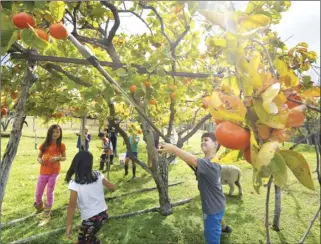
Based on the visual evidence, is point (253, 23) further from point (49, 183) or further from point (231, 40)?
point (49, 183)

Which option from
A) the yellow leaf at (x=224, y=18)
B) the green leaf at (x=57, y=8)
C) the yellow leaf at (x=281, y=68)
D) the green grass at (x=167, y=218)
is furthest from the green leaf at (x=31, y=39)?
the green grass at (x=167, y=218)

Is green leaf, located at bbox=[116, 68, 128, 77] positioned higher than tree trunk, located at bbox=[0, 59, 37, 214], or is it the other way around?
green leaf, located at bbox=[116, 68, 128, 77]

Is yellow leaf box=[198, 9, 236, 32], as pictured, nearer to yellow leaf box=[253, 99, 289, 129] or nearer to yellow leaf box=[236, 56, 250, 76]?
yellow leaf box=[236, 56, 250, 76]

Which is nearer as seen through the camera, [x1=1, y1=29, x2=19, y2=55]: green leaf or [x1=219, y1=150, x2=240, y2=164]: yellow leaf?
[x1=219, y1=150, x2=240, y2=164]: yellow leaf

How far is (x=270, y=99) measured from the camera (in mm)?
562

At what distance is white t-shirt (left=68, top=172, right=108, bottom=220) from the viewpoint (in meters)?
3.39

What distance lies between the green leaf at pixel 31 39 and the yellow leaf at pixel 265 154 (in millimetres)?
1019

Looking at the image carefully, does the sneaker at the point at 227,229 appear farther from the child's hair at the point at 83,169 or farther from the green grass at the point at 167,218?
the child's hair at the point at 83,169

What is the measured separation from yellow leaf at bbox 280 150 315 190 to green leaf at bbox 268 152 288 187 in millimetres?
21

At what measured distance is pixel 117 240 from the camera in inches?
177

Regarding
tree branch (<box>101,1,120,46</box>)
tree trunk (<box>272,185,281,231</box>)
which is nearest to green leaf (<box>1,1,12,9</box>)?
tree branch (<box>101,1,120,46</box>)

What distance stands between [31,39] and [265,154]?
106cm

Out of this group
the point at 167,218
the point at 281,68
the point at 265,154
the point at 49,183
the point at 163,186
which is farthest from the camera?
the point at 163,186

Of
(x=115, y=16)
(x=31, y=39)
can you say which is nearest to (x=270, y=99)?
(x=31, y=39)
